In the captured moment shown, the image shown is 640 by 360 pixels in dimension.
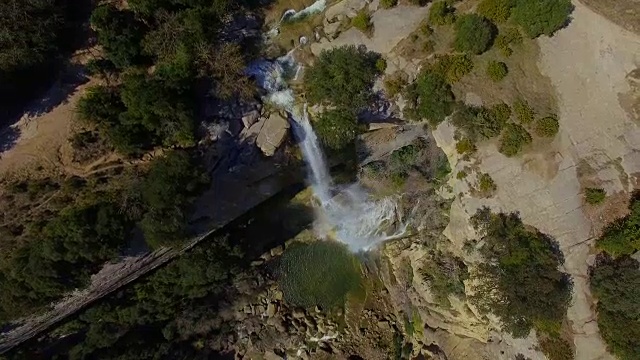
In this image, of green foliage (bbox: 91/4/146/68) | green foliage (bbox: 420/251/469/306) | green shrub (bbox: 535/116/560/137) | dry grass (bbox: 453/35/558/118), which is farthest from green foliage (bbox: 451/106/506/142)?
green foliage (bbox: 91/4/146/68)

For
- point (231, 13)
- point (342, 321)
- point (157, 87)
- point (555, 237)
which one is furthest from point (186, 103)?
point (555, 237)

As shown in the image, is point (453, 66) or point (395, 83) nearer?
point (453, 66)

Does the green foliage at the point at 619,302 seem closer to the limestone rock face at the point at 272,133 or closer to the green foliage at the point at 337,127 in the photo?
the green foliage at the point at 337,127

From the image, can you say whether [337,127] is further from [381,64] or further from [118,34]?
[118,34]

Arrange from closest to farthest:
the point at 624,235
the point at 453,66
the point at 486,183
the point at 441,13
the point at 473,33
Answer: the point at 624,235 < the point at 473,33 < the point at 441,13 < the point at 453,66 < the point at 486,183

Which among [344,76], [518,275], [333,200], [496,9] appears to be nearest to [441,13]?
[496,9]

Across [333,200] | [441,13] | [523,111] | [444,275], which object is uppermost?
[441,13]

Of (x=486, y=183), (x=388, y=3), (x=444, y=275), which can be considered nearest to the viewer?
(x=388, y=3)

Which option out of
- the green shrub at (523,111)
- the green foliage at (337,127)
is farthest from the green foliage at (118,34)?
the green shrub at (523,111)
